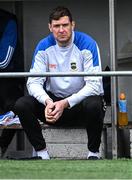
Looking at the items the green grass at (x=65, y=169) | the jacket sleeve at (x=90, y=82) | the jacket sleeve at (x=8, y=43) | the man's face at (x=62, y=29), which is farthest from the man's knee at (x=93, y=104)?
the jacket sleeve at (x=8, y=43)

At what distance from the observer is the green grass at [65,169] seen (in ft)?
13.9

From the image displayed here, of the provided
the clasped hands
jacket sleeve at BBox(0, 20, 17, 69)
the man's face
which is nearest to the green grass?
the clasped hands

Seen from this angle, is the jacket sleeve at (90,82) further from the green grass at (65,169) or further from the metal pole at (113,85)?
the green grass at (65,169)

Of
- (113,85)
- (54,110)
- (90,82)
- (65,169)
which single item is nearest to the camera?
(65,169)

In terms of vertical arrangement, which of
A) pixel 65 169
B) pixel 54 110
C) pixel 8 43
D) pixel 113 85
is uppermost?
pixel 8 43

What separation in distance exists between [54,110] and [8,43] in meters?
1.34

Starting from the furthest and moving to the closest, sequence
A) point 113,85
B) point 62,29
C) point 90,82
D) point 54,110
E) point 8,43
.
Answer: point 8,43, point 113,85, point 62,29, point 90,82, point 54,110

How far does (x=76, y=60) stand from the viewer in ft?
18.6

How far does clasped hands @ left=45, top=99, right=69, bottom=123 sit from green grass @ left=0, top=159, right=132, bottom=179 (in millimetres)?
437

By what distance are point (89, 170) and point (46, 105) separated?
105 cm

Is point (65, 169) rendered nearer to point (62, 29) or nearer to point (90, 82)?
point (90, 82)

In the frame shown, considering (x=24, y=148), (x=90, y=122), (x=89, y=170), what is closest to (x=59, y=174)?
(x=89, y=170)

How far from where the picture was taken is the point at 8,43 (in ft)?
20.9

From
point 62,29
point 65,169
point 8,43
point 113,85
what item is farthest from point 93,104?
point 8,43
